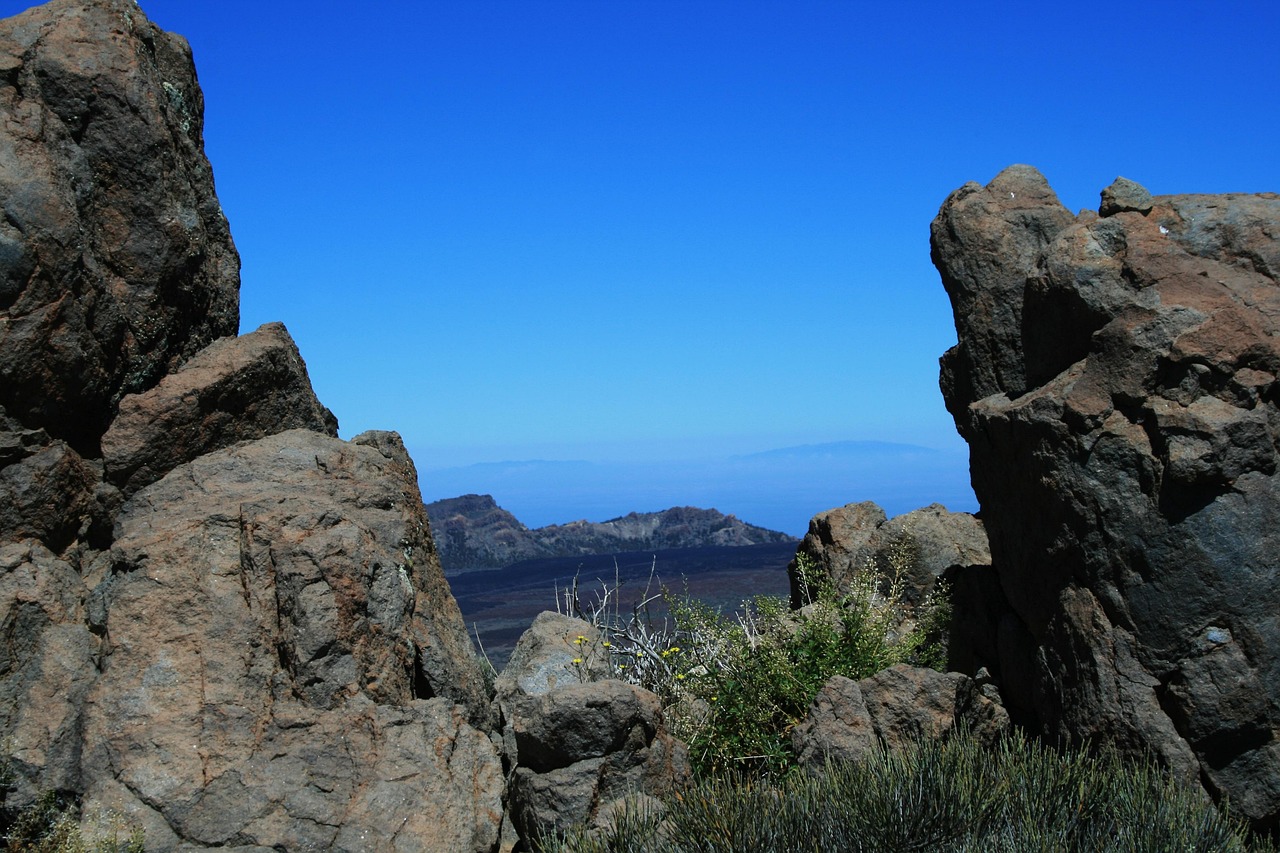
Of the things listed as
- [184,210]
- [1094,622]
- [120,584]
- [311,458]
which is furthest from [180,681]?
[1094,622]

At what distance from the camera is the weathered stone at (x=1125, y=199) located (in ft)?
25.1

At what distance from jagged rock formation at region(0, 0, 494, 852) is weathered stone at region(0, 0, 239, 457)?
0.01 metres

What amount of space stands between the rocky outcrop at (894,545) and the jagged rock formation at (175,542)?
583cm

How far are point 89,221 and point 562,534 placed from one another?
27.1m

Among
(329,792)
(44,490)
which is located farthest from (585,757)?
(44,490)

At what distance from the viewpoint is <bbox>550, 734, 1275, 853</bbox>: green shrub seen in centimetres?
560

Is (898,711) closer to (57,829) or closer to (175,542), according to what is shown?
(175,542)

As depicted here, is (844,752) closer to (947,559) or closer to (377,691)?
(377,691)

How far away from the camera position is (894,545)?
12375 millimetres

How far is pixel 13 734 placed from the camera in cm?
611

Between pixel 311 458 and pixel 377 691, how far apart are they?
1.71 meters

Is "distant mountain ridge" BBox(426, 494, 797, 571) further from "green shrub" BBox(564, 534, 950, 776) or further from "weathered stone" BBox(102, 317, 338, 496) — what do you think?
"weathered stone" BBox(102, 317, 338, 496)

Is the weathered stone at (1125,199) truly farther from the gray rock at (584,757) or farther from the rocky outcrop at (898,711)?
the gray rock at (584,757)

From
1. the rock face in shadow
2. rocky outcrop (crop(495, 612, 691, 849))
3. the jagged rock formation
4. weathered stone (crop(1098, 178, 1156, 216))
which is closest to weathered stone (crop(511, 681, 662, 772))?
rocky outcrop (crop(495, 612, 691, 849))
